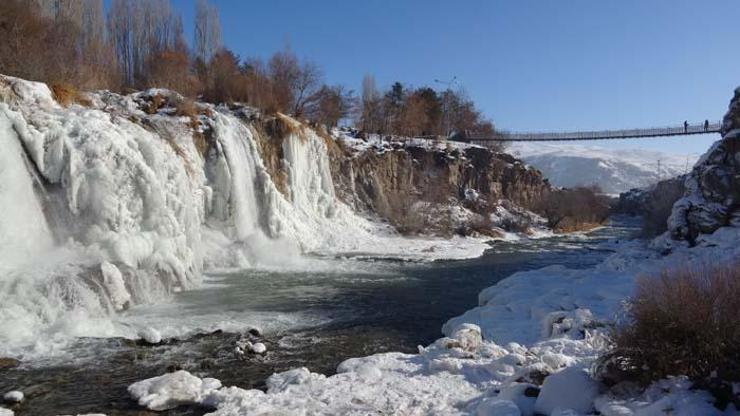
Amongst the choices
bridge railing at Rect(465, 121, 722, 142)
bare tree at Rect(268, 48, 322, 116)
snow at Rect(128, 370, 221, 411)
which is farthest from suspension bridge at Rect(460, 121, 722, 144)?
snow at Rect(128, 370, 221, 411)

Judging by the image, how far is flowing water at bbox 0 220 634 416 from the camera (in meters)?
7.68

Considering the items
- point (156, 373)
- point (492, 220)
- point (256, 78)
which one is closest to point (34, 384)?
point (156, 373)

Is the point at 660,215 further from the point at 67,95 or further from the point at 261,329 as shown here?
the point at 67,95

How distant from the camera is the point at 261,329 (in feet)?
35.7

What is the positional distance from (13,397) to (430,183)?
39163 millimetres

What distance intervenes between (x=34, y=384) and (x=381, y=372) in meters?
4.88

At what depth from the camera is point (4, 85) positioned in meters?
14.3

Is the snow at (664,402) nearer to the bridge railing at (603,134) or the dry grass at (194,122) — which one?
the dry grass at (194,122)

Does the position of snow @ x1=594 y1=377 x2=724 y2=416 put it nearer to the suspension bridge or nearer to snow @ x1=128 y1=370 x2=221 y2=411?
snow @ x1=128 y1=370 x2=221 y2=411

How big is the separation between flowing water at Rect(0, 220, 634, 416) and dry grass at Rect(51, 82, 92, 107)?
7.06 m

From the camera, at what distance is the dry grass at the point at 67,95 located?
1672cm

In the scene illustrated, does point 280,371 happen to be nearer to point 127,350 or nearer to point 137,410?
point 137,410

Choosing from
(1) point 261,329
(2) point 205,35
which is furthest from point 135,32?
(1) point 261,329

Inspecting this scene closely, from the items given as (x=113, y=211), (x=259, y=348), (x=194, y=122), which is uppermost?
(x=194, y=122)
